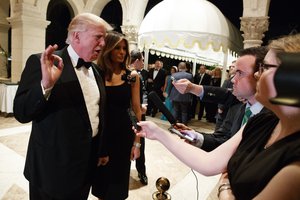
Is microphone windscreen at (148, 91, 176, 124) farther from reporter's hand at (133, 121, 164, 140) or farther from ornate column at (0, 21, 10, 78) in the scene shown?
ornate column at (0, 21, 10, 78)

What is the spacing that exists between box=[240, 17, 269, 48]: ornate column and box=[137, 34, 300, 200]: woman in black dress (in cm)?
587

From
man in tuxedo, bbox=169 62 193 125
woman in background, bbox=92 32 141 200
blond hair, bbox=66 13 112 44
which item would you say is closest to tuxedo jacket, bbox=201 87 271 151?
woman in background, bbox=92 32 141 200

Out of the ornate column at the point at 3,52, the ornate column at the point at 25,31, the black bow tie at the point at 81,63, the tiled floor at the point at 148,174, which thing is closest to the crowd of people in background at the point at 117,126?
the black bow tie at the point at 81,63

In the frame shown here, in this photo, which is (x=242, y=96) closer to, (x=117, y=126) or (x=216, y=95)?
(x=216, y=95)

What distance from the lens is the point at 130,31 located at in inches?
320

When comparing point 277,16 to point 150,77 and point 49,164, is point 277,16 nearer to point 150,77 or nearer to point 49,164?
point 150,77

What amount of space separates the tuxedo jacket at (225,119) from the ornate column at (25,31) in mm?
7082

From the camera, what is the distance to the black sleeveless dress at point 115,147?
2.10 m

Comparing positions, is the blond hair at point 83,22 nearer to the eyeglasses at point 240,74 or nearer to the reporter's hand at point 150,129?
the reporter's hand at point 150,129

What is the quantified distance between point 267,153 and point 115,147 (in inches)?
61.0

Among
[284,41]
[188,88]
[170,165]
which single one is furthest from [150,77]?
[284,41]

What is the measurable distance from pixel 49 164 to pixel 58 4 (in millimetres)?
11661

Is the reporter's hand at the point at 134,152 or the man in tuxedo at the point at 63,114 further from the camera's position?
the reporter's hand at the point at 134,152

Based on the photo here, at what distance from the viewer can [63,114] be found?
147 cm
